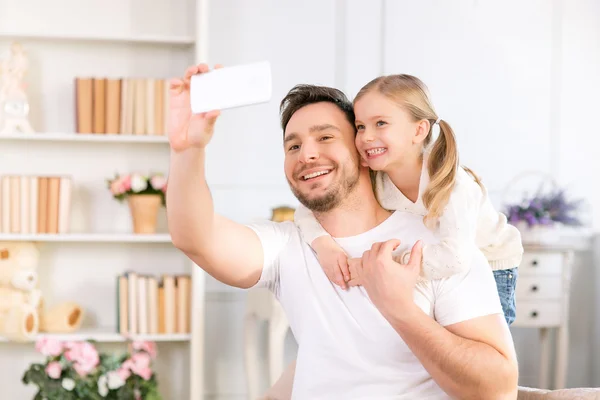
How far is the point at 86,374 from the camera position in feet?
11.2

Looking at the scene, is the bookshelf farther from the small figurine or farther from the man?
the man

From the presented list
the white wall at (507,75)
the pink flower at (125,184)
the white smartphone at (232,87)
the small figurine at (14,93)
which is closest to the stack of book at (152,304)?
the pink flower at (125,184)

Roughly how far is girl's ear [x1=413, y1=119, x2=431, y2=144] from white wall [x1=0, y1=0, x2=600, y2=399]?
94.5 inches

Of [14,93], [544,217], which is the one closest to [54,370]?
[14,93]

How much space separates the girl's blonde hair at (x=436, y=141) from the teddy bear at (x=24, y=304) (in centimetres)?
247

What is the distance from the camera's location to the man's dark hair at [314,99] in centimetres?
175

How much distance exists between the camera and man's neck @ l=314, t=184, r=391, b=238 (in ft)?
5.52

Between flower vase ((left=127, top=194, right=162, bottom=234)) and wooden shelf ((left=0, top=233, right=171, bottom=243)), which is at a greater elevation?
flower vase ((left=127, top=194, right=162, bottom=234))

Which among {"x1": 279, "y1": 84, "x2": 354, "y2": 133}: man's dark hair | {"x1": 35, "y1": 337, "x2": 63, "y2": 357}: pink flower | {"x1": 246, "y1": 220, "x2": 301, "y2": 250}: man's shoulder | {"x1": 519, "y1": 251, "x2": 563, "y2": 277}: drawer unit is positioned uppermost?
{"x1": 279, "y1": 84, "x2": 354, "y2": 133}: man's dark hair

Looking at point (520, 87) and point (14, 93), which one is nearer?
point (14, 93)

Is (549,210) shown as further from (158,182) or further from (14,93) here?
(14,93)

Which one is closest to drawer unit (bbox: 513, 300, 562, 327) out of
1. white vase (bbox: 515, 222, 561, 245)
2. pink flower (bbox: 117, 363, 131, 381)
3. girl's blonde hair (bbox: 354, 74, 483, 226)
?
white vase (bbox: 515, 222, 561, 245)

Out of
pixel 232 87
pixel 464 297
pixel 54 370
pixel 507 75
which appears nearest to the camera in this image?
pixel 232 87

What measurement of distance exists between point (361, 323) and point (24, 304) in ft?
8.27
